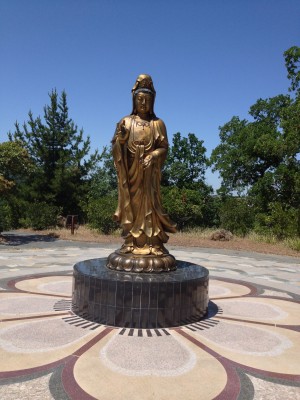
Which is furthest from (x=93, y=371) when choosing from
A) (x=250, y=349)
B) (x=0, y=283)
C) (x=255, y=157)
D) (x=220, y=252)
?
(x=255, y=157)

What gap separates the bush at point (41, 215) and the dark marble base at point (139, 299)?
17804mm

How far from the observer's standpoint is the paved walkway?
12.2 ft

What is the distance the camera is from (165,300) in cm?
552

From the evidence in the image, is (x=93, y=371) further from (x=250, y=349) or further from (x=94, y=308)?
(x=250, y=349)

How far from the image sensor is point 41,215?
22953 millimetres

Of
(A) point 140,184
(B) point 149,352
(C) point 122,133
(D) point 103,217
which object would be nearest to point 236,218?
(D) point 103,217

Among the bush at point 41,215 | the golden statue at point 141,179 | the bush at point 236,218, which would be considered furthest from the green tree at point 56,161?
the golden statue at point 141,179

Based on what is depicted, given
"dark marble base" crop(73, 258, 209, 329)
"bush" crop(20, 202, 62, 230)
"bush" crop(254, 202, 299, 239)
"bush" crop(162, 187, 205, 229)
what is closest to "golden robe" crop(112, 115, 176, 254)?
"dark marble base" crop(73, 258, 209, 329)

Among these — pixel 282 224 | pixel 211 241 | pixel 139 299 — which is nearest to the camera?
pixel 139 299

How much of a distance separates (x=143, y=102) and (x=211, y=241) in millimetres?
12837

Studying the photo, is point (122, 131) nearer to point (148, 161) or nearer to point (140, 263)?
point (148, 161)

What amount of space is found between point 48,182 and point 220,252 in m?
14.5

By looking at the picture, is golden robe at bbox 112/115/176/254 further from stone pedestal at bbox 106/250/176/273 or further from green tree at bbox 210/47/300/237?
green tree at bbox 210/47/300/237

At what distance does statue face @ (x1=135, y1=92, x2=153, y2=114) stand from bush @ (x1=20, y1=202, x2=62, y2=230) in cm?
1789
